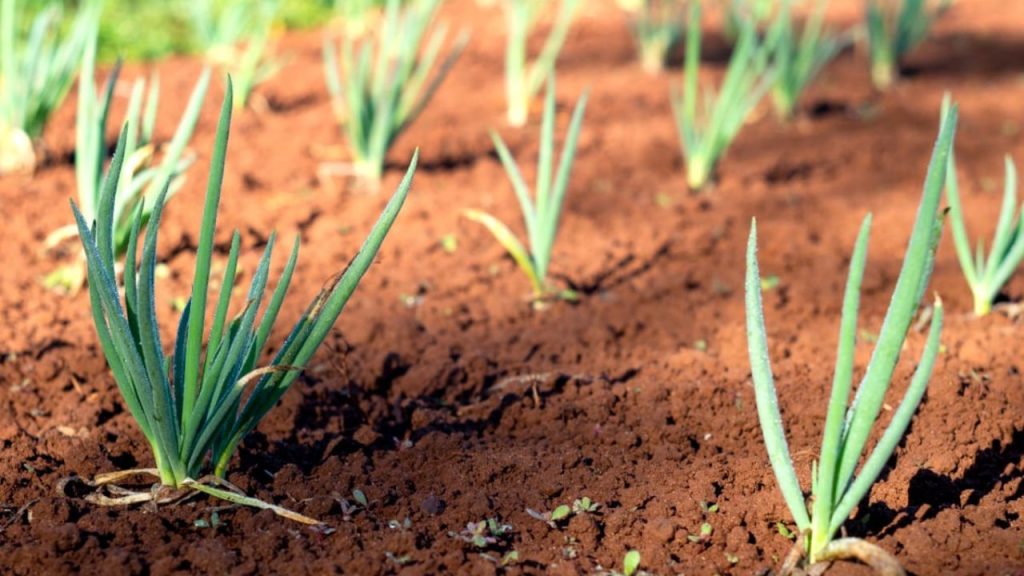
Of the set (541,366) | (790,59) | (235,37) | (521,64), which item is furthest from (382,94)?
(790,59)

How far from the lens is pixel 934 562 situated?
1.56m

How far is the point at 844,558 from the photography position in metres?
1.52

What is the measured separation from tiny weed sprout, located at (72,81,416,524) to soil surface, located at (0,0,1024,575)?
65 mm

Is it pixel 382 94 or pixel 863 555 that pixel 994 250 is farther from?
pixel 382 94

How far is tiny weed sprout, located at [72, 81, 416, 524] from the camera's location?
1494mm

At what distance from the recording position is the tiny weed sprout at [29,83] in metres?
2.95

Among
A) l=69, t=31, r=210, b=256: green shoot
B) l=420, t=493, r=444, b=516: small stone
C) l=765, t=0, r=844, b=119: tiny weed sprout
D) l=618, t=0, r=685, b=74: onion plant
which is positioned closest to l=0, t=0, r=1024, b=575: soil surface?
l=420, t=493, r=444, b=516: small stone

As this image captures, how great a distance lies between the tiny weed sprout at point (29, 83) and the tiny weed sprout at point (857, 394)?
7.21 ft

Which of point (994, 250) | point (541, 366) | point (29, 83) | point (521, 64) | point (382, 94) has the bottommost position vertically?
point (541, 366)

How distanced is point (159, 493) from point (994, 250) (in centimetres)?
168

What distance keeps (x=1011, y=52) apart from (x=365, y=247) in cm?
416

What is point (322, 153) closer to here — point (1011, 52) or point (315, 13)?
point (315, 13)

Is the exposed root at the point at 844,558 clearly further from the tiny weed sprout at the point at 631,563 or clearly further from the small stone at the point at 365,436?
the small stone at the point at 365,436

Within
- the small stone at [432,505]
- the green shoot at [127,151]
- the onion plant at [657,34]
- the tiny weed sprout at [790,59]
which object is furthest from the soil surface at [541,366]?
the onion plant at [657,34]
